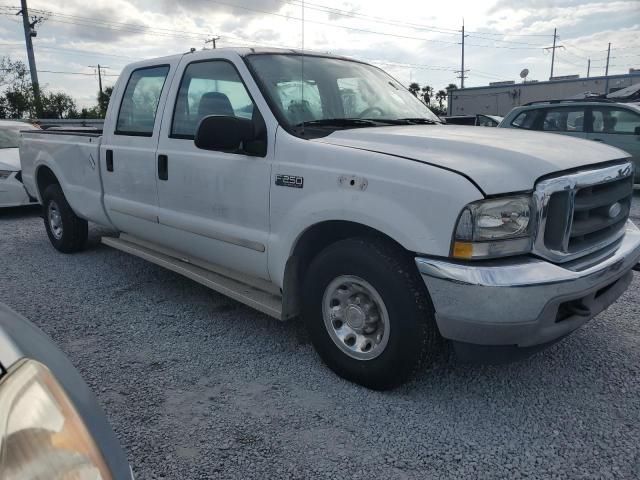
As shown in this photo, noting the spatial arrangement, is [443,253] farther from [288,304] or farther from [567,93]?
[567,93]

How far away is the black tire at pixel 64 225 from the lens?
5641 millimetres

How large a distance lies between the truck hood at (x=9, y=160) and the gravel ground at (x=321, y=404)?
499cm

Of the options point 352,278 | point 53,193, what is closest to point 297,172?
point 352,278

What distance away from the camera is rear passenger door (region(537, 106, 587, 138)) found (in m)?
9.37

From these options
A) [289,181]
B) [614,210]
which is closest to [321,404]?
[289,181]

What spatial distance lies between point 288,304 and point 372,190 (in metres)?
0.95

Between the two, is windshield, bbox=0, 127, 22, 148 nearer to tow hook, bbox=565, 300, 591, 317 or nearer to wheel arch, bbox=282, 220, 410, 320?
wheel arch, bbox=282, 220, 410, 320

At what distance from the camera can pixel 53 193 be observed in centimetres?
573

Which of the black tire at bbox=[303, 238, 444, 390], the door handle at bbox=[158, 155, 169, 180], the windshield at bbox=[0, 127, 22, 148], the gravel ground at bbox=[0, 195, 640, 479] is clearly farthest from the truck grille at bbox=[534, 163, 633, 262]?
the windshield at bbox=[0, 127, 22, 148]

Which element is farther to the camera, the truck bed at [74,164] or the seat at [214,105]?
the truck bed at [74,164]

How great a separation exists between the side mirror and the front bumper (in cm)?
641

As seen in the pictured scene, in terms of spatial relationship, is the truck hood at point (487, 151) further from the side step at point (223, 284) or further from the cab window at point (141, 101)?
the cab window at point (141, 101)

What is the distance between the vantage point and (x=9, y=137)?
9.30m

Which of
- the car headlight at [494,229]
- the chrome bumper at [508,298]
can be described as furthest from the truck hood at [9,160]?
the car headlight at [494,229]
